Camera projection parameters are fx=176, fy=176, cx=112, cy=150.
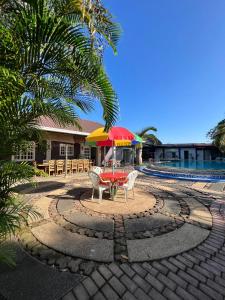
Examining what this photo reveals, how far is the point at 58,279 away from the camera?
2416mm

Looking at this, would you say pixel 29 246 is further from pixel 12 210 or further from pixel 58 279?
pixel 12 210

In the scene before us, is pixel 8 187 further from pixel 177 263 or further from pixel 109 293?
pixel 177 263

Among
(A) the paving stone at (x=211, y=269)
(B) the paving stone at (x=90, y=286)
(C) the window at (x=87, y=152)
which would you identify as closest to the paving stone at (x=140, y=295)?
(B) the paving stone at (x=90, y=286)

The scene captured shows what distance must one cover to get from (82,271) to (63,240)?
959mm

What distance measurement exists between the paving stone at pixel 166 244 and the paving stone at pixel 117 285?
52 centimetres

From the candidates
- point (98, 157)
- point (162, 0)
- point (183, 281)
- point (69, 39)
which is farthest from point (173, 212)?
point (98, 157)

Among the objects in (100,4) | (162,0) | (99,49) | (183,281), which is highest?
(162,0)

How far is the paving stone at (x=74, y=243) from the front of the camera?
2.99m

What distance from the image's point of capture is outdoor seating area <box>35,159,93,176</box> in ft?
39.8

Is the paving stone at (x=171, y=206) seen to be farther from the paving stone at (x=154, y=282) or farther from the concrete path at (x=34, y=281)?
the concrete path at (x=34, y=281)

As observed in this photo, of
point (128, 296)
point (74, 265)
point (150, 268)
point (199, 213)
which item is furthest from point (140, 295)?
point (199, 213)

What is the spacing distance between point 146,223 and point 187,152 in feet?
123

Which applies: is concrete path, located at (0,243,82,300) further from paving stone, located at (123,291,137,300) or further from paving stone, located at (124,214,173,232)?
paving stone, located at (124,214,173,232)

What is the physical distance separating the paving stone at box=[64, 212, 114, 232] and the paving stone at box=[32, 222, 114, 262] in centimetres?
44
